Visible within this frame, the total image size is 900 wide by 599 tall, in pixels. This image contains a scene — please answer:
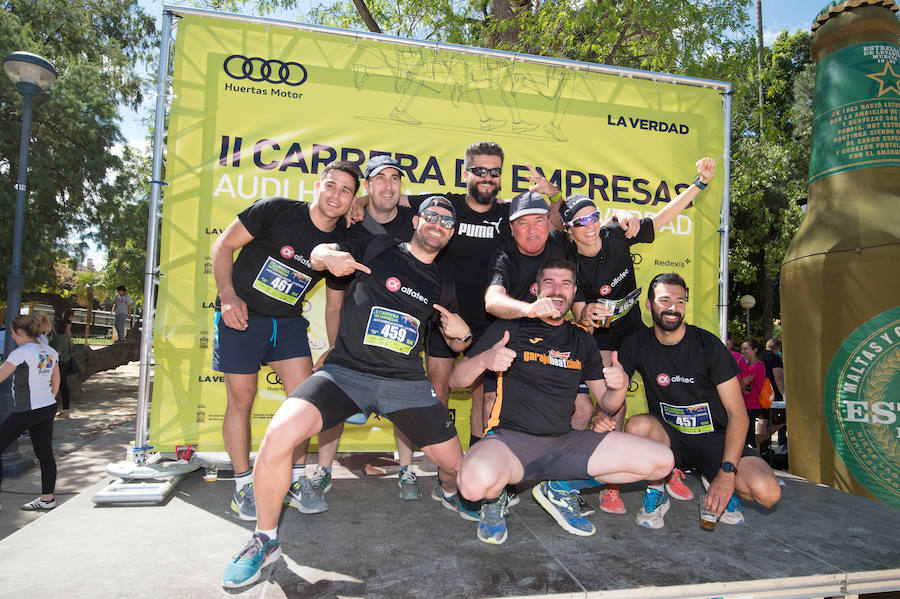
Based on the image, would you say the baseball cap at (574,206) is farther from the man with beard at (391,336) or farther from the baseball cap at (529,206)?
the man with beard at (391,336)

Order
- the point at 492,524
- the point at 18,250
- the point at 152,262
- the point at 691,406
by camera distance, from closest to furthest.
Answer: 1. the point at 492,524
2. the point at 691,406
3. the point at 152,262
4. the point at 18,250

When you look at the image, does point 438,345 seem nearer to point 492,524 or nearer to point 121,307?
point 492,524

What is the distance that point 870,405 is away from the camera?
161 inches

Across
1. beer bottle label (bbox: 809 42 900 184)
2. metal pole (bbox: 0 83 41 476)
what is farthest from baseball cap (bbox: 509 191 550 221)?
metal pole (bbox: 0 83 41 476)

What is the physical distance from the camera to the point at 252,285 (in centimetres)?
313

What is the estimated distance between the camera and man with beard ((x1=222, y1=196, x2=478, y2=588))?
8.71 feet

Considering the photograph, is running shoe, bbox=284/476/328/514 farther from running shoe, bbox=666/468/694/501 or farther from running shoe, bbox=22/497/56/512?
running shoe, bbox=22/497/56/512

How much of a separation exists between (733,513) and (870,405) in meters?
1.88

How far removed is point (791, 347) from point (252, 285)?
15.2ft

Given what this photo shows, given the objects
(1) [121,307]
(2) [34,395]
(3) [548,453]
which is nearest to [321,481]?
(3) [548,453]

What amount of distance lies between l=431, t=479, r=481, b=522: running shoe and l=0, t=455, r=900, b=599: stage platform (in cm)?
5

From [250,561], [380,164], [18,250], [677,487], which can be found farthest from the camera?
[18,250]

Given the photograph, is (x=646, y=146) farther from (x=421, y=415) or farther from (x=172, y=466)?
(x=172, y=466)

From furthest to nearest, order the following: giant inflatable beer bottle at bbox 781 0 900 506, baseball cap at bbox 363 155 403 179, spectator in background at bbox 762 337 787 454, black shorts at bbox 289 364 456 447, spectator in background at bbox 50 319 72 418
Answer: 1. spectator in background at bbox 50 319 72 418
2. spectator in background at bbox 762 337 787 454
3. giant inflatable beer bottle at bbox 781 0 900 506
4. baseball cap at bbox 363 155 403 179
5. black shorts at bbox 289 364 456 447
